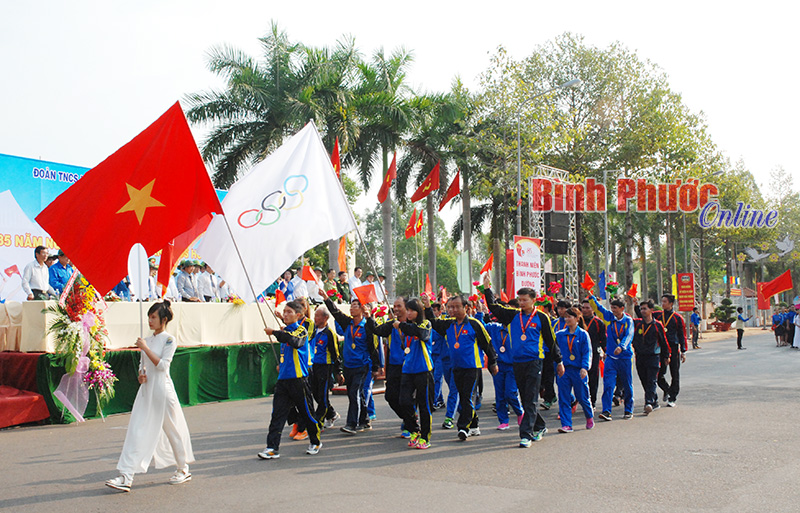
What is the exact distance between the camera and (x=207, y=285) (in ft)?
54.0

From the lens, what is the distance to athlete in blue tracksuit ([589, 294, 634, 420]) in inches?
425

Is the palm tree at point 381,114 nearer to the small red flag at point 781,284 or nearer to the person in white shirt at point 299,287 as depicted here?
the person in white shirt at point 299,287

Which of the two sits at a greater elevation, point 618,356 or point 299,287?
point 299,287

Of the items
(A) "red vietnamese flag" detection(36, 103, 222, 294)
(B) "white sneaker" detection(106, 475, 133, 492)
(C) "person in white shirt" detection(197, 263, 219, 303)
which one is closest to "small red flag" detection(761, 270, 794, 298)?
(C) "person in white shirt" detection(197, 263, 219, 303)

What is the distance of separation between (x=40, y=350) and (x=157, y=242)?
5.02m

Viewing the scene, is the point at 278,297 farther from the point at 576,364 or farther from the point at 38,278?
the point at 576,364

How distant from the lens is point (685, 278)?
109ft

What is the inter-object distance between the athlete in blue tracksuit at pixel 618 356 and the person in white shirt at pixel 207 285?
360 inches

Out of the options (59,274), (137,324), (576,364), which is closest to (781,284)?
(576,364)

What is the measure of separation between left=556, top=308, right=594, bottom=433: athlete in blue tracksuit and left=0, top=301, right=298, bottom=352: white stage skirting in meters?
5.66

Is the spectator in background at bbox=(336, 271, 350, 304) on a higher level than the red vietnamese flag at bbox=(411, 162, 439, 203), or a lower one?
lower

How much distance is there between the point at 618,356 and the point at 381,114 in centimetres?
1821

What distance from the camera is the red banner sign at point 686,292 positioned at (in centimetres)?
3228

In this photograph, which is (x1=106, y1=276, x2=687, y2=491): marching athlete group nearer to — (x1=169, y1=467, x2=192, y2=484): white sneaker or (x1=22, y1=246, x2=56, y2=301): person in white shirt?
(x1=169, y1=467, x2=192, y2=484): white sneaker
